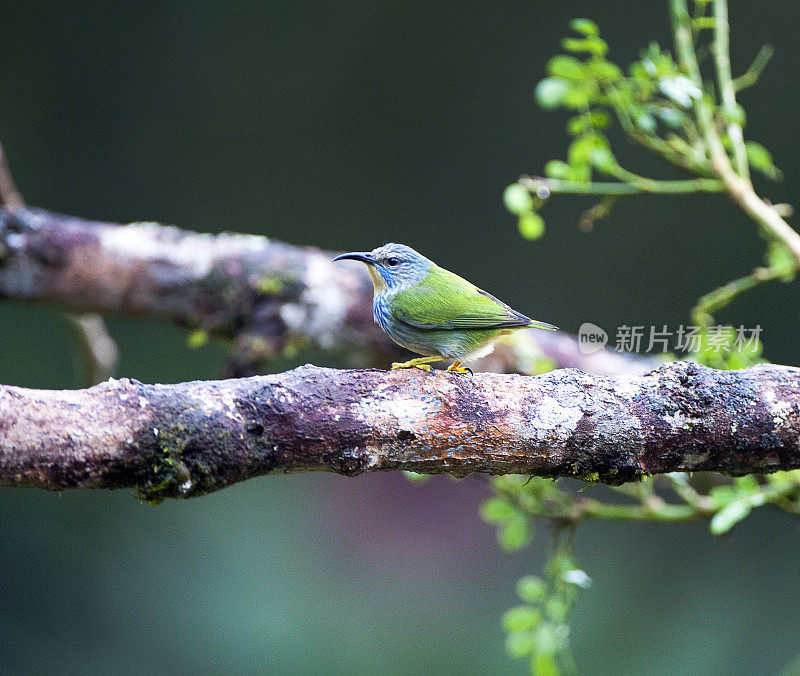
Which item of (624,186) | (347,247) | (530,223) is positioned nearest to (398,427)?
(530,223)

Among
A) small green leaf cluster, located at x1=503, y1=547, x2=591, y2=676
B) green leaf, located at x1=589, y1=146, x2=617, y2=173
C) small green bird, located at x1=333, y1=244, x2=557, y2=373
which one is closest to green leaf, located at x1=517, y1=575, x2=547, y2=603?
small green leaf cluster, located at x1=503, y1=547, x2=591, y2=676

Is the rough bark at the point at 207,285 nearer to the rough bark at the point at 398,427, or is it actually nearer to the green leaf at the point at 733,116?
the green leaf at the point at 733,116

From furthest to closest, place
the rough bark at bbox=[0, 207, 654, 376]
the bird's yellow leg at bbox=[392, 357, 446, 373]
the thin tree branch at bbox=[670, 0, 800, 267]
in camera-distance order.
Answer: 1. the rough bark at bbox=[0, 207, 654, 376]
2. the thin tree branch at bbox=[670, 0, 800, 267]
3. the bird's yellow leg at bbox=[392, 357, 446, 373]

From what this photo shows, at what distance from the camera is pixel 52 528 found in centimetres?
392

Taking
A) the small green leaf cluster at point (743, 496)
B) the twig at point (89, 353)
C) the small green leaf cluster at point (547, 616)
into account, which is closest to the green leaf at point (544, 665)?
the small green leaf cluster at point (547, 616)

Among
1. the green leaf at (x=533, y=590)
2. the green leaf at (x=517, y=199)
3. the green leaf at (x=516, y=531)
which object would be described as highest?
→ the green leaf at (x=517, y=199)

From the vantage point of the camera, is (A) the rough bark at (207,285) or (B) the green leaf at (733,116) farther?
(A) the rough bark at (207,285)

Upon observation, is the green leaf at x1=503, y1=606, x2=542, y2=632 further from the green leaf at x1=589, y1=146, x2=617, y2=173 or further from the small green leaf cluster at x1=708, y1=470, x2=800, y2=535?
the green leaf at x1=589, y1=146, x2=617, y2=173

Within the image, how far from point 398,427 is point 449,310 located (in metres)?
0.41

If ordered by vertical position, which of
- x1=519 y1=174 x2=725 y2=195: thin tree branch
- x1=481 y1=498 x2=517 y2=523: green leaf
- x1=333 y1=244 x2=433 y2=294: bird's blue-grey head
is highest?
x1=519 y1=174 x2=725 y2=195: thin tree branch

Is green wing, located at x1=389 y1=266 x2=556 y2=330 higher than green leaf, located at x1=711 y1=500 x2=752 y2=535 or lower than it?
higher

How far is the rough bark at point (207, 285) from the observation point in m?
2.57

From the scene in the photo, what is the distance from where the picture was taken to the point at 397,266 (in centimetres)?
176

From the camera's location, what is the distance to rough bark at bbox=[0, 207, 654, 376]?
8.42 feet
